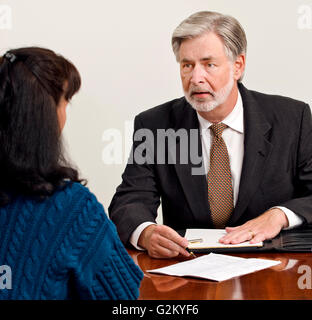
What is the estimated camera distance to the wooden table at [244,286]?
55.3 inches

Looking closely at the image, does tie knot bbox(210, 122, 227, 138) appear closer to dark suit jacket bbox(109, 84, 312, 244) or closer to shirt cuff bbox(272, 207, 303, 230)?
dark suit jacket bbox(109, 84, 312, 244)

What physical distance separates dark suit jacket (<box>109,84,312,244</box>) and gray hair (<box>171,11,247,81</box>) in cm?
25

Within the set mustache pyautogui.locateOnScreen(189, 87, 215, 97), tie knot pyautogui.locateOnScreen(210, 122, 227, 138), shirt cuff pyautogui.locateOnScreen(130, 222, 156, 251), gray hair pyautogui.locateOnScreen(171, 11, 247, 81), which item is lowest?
shirt cuff pyautogui.locateOnScreen(130, 222, 156, 251)

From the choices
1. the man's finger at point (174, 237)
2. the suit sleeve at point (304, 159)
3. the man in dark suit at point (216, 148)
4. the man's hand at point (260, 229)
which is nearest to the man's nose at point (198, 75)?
the man in dark suit at point (216, 148)

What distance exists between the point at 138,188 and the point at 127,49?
5.15ft

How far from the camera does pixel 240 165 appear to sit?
2.33 m

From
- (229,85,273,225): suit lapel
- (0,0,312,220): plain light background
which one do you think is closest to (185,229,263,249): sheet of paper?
(229,85,273,225): suit lapel

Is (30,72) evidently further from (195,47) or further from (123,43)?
(123,43)

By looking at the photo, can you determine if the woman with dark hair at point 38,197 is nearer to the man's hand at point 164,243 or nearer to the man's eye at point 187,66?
the man's hand at point 164,243

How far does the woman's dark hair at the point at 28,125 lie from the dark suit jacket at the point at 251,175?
1.02 meters

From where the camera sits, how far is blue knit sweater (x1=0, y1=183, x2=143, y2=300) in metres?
1.15

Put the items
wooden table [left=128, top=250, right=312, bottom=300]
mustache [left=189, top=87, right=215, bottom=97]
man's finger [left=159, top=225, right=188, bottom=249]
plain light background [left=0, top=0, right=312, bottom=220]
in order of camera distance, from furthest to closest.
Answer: plain light background [left=0, top=0, right=312, bottom=220], mustache [left=189, top=87, right=215, bottom=97], man's finger [left=159, top=225, right=188, bottom=249], wooden table [left=128, top=250, right=312, bottom=300]

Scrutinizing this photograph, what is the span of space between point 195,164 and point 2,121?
1.26 m
